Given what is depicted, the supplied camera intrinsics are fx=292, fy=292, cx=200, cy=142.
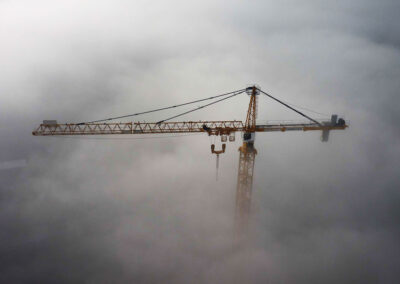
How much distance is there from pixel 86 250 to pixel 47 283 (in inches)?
356

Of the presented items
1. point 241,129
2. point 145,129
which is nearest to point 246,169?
point 241,129

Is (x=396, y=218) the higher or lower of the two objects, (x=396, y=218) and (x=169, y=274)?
the higher

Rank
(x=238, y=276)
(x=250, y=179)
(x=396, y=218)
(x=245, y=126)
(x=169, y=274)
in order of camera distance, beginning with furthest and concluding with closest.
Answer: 1. (x=396, y=218)
2. (x=169, y=274)
3. (x=238, y=276)
4. (x=250, y=179)
5. (x=245, y=126)

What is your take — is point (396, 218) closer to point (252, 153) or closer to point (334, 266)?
point (334, 266)

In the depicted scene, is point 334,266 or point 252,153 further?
point 334,266

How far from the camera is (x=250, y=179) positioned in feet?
148

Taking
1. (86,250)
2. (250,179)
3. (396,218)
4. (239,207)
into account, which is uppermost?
(250,179)

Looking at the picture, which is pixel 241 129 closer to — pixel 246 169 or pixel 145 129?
pixel 246 169

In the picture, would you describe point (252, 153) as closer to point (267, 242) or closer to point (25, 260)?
point (267, 242)

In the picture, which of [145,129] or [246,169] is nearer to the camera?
[145,129]

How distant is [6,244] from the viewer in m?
61.0

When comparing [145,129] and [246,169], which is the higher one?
[145,129]

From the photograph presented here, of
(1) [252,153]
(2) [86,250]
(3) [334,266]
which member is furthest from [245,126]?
(2) [86,250]

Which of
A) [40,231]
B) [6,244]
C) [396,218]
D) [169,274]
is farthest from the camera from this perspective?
[396,218]
